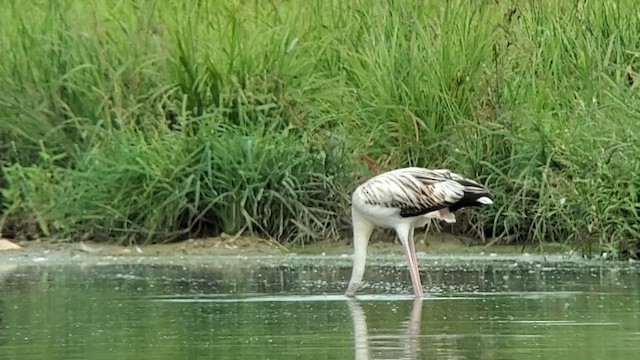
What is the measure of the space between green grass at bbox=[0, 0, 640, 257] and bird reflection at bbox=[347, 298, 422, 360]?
2476 mm

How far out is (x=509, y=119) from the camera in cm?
1276

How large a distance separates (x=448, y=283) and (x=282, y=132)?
2539 mm

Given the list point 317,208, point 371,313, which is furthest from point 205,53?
point 371,313

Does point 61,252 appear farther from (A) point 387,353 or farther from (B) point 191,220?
(A) point 387,353

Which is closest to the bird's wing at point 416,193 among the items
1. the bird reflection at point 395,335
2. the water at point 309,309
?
the water at point 309,309

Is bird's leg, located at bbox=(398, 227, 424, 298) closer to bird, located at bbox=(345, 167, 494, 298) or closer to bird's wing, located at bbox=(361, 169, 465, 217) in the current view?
bird, located at bbox=(345, 167, 494, 298)

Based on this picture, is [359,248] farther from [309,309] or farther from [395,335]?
[395,335]

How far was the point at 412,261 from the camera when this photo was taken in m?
10.4

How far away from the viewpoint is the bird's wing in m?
10.7

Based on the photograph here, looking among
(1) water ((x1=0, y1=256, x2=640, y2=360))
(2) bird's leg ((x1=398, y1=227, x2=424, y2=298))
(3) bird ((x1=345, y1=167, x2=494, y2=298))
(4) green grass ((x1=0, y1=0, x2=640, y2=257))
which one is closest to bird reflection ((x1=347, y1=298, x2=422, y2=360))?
(1) water ((x1=0, y1=256, x2=640, y2=360))

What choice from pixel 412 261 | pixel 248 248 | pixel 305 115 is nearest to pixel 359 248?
pixel 412 261

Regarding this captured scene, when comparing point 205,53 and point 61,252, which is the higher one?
point 205,53

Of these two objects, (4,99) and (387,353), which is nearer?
(387,353)

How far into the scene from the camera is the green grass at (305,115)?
40.9 ft
